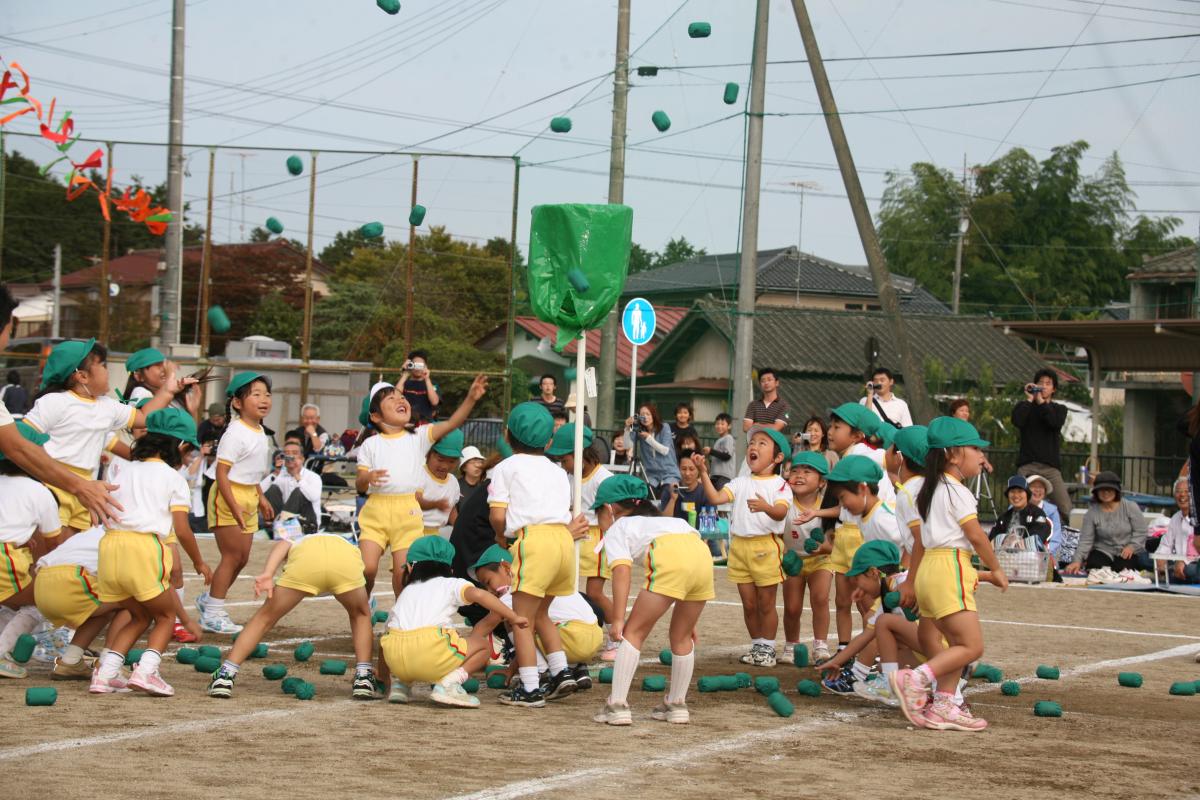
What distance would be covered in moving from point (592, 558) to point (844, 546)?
1.80 metres

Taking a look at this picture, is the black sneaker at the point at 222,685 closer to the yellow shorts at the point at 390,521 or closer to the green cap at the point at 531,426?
the yellow shorts at the point at 390,521

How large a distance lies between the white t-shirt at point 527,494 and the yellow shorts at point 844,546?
2.34 meters

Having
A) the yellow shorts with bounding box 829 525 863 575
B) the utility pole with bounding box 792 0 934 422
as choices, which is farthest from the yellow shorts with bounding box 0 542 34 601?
the utility pole with bounding box 792 0 934 422

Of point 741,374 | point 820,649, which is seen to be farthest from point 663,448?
point 820,649

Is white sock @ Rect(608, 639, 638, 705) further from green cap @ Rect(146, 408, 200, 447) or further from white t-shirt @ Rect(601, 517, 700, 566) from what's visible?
green cap @ Rect(146, 408, 200, 447)

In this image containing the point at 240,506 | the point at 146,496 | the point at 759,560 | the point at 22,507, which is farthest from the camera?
the point at 240,506

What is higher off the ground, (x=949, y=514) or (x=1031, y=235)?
(x=1031, y=235)

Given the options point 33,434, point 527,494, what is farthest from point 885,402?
point 33,434

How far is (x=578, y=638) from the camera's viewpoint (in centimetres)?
884

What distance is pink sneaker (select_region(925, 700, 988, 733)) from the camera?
299 inches

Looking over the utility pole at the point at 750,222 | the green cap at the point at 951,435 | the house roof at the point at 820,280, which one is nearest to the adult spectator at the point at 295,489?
the utility pole at the point at 750,222

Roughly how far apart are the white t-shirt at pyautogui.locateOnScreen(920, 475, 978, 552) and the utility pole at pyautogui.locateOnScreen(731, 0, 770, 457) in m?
12.3

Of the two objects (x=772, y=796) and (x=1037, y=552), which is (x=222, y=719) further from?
(x=1037, y=552)

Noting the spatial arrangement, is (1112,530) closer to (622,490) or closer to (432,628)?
(622,490)
